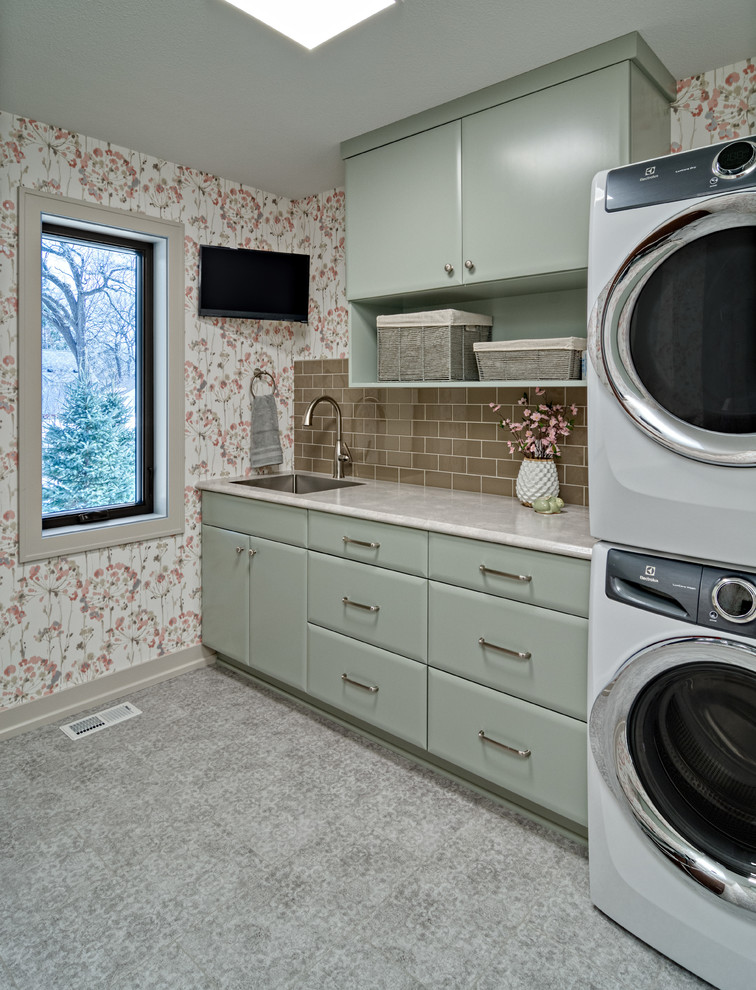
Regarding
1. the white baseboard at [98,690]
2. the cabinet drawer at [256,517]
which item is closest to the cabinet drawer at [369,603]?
the cabinet drawer at [256,517]

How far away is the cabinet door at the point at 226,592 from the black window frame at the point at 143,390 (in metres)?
0.35

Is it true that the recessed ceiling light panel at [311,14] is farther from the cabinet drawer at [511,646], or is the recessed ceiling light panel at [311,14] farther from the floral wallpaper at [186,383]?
the cabinet drawer at [511,646]

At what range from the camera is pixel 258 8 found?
5.84 ft

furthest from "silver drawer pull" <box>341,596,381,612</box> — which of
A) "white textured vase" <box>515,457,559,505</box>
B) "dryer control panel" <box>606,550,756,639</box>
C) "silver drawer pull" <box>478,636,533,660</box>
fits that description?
"dryer control panel" <box>606,550,756,639</box>

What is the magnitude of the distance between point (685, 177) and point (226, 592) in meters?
2.51

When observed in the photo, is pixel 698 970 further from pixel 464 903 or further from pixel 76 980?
pixel 76 980

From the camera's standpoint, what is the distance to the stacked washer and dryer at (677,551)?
4.60 feet

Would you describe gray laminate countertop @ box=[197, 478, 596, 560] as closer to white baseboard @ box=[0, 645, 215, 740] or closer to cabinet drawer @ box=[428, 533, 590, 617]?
cabinet drawer @ box=[428, 533, 590, 617]

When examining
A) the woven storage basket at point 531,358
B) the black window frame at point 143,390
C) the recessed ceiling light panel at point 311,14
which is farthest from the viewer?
the black window frame at point 143,390

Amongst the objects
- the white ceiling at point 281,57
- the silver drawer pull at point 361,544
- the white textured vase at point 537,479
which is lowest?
the silver drawer pull at point 361,544

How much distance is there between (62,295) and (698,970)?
10.3 feet

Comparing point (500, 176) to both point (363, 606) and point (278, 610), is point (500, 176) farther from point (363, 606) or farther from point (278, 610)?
point (278, 610)

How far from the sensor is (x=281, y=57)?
2.07m

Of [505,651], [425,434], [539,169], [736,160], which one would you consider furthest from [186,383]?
[736,160]
